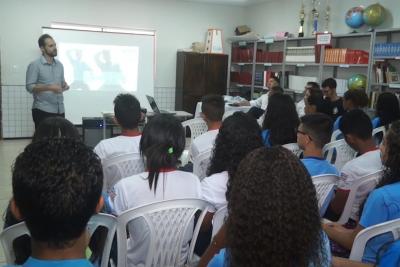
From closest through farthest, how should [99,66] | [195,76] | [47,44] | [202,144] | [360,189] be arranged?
1. [360,189]
2. [202,144]
3. [47,44]
4. [99,66]
5. [195,76]

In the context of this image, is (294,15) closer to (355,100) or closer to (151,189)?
(355,100)

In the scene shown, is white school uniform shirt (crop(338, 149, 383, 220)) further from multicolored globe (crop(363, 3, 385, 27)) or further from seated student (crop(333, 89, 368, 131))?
multicolored globe (crop(363, 3, 385, 27))

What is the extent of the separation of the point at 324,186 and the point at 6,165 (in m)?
4.25

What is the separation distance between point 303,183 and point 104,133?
4.94 m

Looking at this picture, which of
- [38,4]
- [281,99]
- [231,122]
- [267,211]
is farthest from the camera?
[38,4]

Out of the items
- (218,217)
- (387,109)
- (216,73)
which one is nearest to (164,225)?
(218,217)

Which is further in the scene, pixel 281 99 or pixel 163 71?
pixel 163 71

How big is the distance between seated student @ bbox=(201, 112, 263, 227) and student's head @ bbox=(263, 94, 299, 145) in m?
1.08

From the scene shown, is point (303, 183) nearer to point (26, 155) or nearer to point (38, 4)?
point (26, 155)

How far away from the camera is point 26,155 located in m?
0.85

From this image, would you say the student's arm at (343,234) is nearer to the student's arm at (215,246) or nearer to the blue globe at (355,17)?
the student's arm at (215,246)

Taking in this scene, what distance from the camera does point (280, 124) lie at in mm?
3107

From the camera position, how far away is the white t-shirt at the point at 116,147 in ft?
8.36

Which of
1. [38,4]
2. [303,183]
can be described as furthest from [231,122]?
[38,4]
